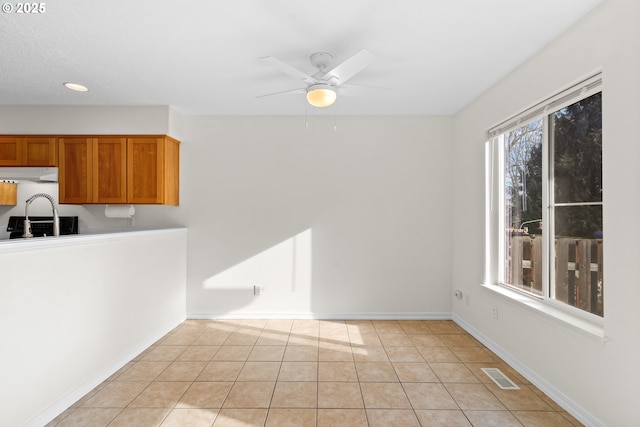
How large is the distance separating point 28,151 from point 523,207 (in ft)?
17.2

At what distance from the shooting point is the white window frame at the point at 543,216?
1924 mm

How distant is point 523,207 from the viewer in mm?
2656

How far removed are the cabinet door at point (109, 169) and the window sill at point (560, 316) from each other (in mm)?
4111

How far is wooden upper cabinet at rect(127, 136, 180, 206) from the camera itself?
3484 mm

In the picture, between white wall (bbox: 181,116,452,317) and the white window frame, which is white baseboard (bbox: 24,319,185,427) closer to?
white wall (bbox: 181,116,452,317)

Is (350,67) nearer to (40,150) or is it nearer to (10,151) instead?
(40,150)

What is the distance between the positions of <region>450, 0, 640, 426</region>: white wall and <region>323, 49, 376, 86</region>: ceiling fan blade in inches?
51.8

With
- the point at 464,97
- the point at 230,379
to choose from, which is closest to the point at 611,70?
the point at 464,97

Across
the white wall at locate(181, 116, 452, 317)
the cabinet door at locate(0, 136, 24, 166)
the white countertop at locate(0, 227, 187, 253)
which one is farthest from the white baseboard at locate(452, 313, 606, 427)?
the cabinet door at locate(0, 136, 24, 166)

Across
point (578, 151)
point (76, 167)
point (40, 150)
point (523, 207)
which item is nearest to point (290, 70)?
point (578, 151)

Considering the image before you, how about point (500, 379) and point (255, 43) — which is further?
point (500, 379)

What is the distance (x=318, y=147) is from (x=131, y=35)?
2.17 metres

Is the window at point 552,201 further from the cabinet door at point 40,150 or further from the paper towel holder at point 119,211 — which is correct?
the cabinet door at point 40,150

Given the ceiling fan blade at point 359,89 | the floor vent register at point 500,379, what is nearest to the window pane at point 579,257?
the floor vent register at point 500,379
